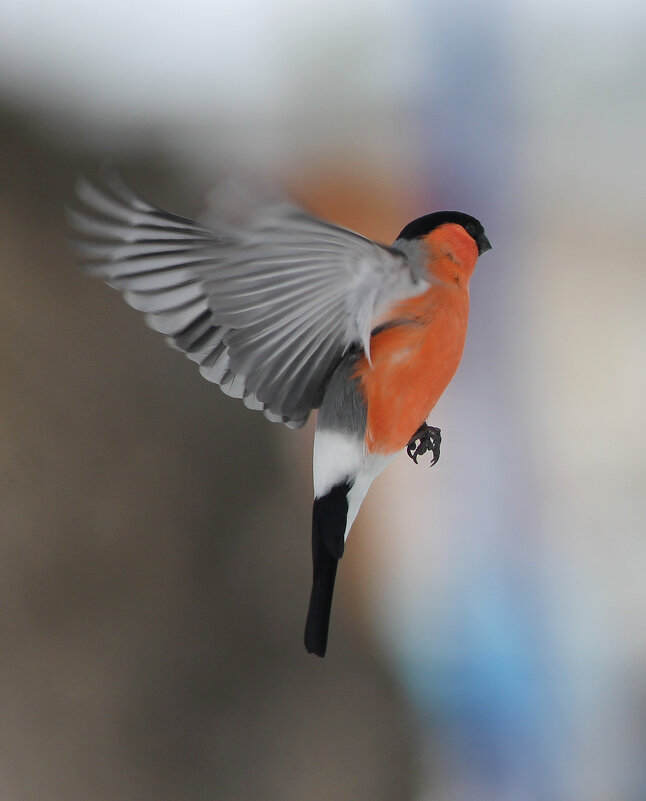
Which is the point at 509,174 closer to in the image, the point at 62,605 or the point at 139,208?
the point at 139,208

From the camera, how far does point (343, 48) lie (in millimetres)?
690

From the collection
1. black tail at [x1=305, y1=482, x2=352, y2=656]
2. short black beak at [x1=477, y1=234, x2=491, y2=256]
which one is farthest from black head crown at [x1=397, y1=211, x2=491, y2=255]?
black tail at [x1=305, y1=482, x2=352, y2=656]

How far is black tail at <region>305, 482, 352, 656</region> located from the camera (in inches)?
11.1

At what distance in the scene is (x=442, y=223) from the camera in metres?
0.29

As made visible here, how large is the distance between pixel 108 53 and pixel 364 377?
505mm

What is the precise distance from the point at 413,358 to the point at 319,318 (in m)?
0.04

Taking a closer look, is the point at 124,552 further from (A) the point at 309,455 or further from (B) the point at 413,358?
(B) the point at 413,358

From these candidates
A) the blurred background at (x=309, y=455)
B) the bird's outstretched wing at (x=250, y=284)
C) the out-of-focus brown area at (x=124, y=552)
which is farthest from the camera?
the out-of-focus brown area at (x=124, y=552)

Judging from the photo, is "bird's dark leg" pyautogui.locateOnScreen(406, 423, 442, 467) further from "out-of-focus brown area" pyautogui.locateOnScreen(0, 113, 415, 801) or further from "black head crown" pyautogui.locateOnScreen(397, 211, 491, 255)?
"out-of-focus brown area" pyautogui.locateOnScreen(0, 113, 415, 801)

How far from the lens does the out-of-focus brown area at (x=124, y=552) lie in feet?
2.57

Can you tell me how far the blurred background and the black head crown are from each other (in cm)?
35

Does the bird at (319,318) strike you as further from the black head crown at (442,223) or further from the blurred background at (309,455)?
the blurred background at (309,455)

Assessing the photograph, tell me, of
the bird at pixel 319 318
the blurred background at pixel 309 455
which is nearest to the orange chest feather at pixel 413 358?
the bird at pixel 319 318

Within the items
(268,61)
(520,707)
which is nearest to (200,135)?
(268,61)
